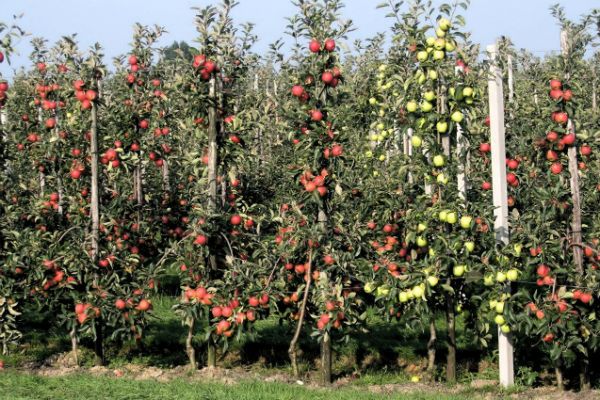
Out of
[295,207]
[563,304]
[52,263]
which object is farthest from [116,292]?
[563,304]

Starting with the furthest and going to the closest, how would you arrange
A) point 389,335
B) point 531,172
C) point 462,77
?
point 389,335 < point 531,172 < point 462,77

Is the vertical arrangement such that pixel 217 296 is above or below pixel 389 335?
above

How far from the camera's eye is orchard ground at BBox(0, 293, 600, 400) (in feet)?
21.4

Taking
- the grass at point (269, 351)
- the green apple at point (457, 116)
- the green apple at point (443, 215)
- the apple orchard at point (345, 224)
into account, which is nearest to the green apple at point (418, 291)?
the apple orchard at point (345, 224)

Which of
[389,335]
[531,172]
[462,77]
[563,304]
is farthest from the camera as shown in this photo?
[389,335]

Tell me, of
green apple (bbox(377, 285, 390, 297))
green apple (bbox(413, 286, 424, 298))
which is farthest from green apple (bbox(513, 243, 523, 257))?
green apple (bbox(377, 285, 390, 297))

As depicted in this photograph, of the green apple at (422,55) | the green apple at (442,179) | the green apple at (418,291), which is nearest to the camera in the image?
the green apple at (418,291)

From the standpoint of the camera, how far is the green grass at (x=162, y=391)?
6.22 meters

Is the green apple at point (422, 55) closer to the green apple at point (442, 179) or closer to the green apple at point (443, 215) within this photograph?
the green apple at point (442, 179)

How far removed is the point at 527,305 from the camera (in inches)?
255

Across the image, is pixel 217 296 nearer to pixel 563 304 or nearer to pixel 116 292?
pixel 116 292

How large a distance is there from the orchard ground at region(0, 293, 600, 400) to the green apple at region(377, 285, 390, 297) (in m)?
0.54

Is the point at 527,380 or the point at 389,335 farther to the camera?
the point at 389,335

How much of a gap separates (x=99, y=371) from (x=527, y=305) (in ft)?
15.3
